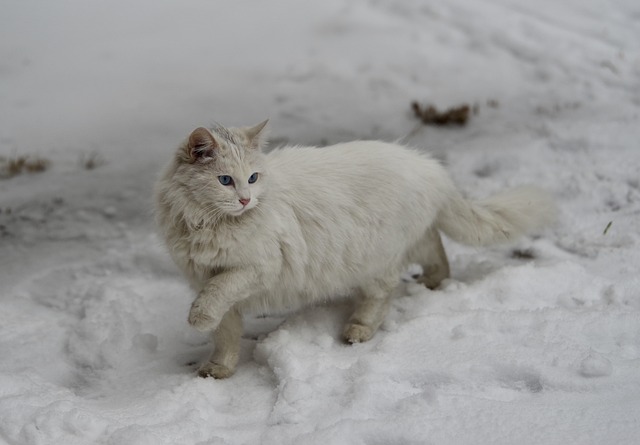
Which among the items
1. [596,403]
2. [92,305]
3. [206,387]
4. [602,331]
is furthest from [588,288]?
[92,305]

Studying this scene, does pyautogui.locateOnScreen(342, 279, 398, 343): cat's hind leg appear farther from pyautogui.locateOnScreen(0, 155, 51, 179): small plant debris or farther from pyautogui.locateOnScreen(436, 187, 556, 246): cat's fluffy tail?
pyautogui.locateOnScreen(0, 155, 51, 179): small plant debris

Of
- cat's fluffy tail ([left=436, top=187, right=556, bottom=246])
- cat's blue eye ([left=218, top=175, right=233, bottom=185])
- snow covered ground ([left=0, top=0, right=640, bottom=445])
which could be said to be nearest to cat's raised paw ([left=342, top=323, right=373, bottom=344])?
snow covered ground ([left=0, top=0, right=640, bottom=445])

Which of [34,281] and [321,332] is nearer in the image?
Answer: [321,332]

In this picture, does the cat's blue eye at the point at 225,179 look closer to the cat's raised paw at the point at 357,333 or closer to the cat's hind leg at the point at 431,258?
the cat's raised paw at the point at 357,333

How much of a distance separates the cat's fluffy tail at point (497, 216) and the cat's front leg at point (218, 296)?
43.3 inches

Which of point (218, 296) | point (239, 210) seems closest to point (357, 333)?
point (218, 296)

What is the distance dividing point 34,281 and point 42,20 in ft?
11.0

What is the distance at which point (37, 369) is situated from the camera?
316cm

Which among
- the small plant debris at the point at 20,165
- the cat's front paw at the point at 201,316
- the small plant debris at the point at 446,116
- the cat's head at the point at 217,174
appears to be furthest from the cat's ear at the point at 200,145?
the small plant debris at the point at 446,116

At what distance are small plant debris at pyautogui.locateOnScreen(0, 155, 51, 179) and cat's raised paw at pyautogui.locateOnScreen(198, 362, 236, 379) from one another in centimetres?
261

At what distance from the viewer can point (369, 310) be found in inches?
131

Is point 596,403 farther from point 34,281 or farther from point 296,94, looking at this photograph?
point 296,94

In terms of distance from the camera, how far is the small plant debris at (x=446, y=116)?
17.0 ft

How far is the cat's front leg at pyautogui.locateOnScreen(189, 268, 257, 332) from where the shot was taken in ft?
9.34
